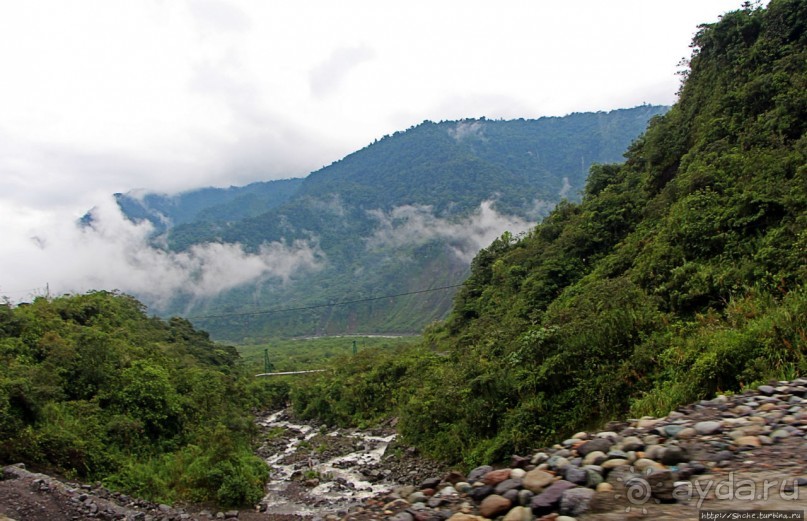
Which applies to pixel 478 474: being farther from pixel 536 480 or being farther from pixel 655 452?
pixel 655 452

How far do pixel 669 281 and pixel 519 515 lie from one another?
14.9m

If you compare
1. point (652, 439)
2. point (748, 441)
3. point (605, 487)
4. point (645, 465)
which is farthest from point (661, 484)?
point (748, 441)

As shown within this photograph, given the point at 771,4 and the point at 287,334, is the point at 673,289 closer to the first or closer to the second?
the point at 771,4

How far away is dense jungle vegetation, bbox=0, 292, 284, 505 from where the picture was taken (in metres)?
18.1

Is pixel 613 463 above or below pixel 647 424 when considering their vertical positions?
above

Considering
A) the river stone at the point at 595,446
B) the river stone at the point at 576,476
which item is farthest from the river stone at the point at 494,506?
the river stone at the point at 595,446

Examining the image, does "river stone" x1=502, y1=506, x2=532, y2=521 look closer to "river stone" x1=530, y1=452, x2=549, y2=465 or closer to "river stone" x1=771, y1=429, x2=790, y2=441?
"river stone" x1=530, y1=452, x2=549, y2=465

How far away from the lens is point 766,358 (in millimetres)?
9000

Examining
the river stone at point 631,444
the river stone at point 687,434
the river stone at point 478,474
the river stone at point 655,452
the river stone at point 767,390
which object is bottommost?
the river stone at point 767,390

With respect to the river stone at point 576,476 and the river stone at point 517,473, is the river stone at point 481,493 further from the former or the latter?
the river stone at point 576,476

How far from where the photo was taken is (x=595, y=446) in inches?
197

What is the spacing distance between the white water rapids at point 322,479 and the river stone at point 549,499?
1418 centimetres

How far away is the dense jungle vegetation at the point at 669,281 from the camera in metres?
11.7

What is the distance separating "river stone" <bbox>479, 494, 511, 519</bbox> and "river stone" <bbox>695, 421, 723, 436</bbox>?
239 cm
